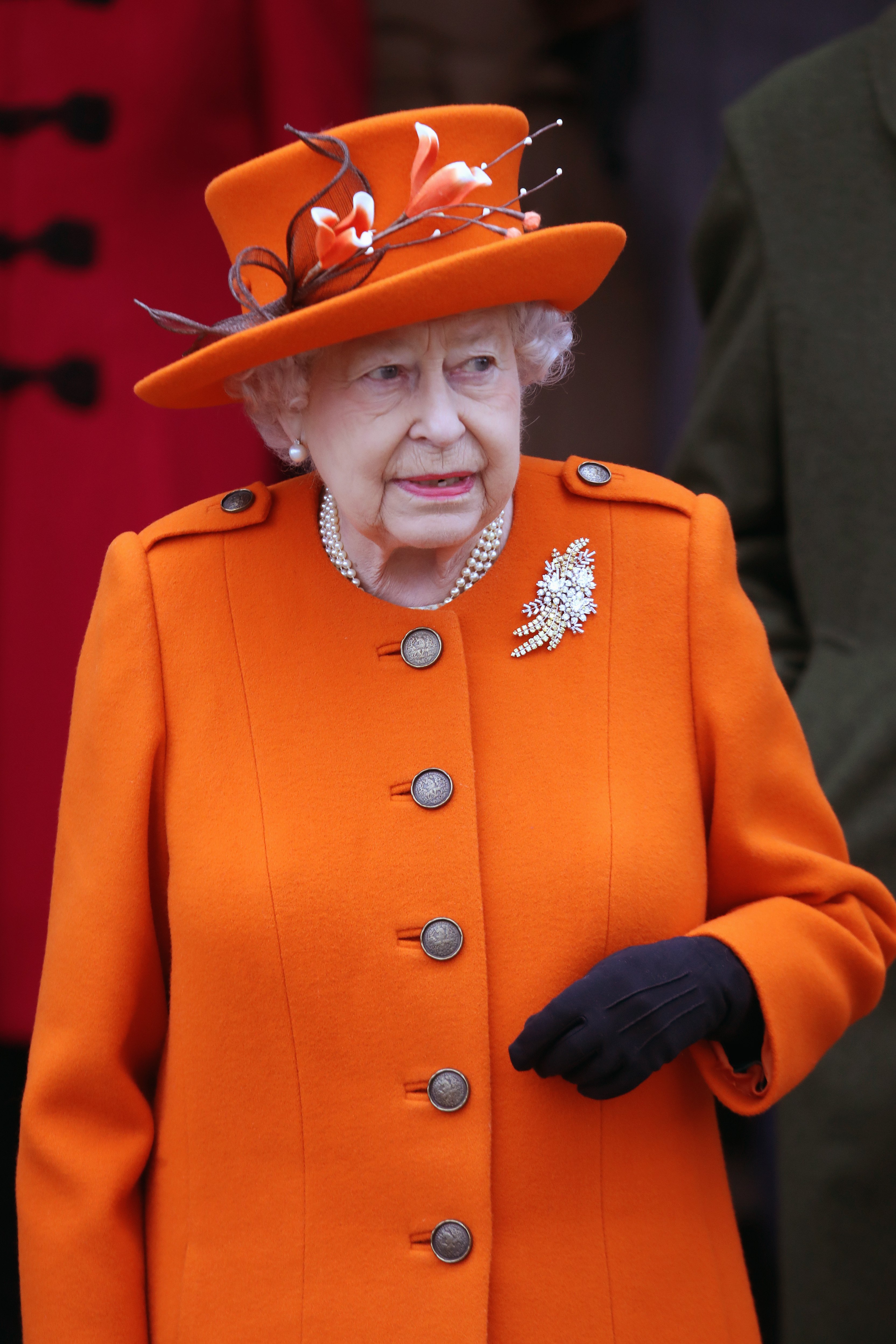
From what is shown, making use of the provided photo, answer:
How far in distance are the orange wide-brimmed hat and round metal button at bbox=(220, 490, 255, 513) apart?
0.17m

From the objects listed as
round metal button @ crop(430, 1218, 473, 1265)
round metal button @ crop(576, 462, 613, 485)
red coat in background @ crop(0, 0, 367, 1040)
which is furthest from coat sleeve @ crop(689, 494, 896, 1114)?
red coat in background @ crop(0, 0, 367, 1040)

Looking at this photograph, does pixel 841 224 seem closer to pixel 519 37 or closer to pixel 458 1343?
pixel 519 37

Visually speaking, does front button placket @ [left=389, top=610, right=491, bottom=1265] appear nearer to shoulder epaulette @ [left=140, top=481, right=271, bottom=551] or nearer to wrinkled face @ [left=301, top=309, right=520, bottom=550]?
wrinkled face @ [left=301, top=309, right=520, bottom=550]

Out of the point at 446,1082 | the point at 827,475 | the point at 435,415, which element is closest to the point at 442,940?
the point at 446,1082

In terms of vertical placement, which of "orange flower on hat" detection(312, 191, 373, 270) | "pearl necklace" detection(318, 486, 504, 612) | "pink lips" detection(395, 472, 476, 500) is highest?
"orange flower on hat" detection(312, 191, 373, 270)

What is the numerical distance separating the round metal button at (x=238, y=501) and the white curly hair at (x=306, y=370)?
0.07 metres

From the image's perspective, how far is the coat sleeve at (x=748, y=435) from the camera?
8.75 feet

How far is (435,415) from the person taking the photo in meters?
1.63

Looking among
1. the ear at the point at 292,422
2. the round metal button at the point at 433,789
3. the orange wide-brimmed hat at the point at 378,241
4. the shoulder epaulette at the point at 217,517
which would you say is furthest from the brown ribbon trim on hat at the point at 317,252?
the round metal button at the point at 433,789

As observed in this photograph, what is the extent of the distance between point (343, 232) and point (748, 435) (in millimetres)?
1243

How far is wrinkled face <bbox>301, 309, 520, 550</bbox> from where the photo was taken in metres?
1.65

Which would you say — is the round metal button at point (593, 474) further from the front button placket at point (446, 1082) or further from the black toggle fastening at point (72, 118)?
the black toggle fastening at point (72, 118)

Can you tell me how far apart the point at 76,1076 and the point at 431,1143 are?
40 cm

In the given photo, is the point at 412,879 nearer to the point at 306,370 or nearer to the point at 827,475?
the point at 306,370
